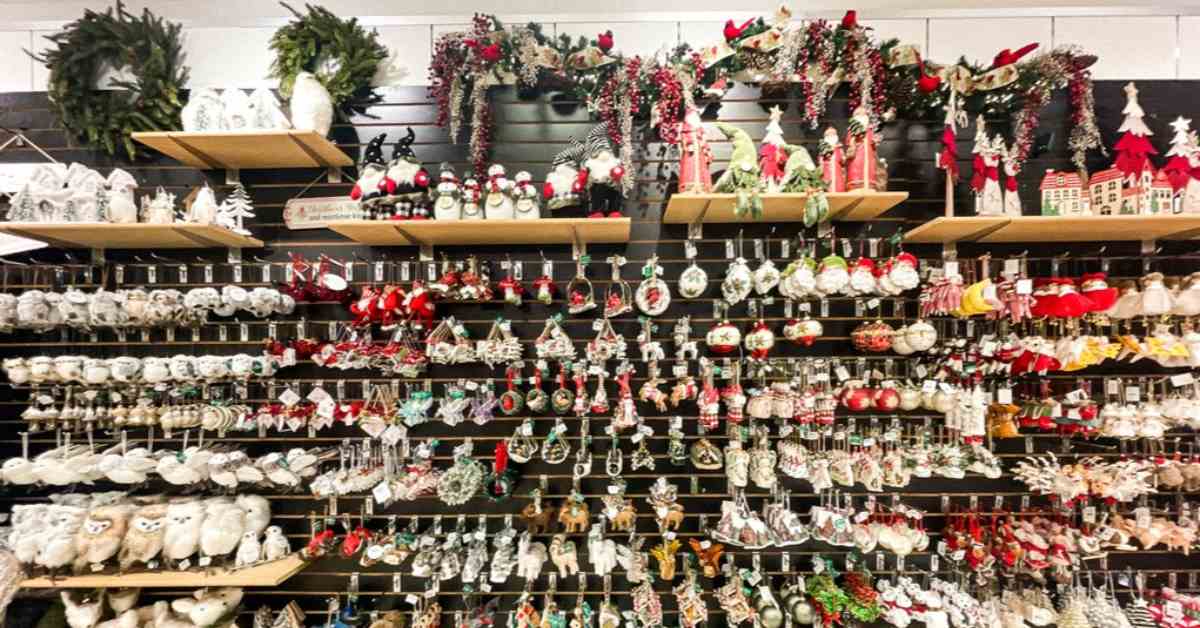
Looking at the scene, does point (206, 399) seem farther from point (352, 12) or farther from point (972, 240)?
point (972, 240)

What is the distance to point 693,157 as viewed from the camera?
2.34m

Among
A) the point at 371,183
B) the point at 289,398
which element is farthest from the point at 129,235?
the point at 371,183

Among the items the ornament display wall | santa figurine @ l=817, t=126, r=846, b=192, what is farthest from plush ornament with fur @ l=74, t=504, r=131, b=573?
santa figurine @ l=817, t=126, r=846, b=192

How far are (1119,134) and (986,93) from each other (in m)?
0.89

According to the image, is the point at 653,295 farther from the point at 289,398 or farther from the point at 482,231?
the point at 289,398

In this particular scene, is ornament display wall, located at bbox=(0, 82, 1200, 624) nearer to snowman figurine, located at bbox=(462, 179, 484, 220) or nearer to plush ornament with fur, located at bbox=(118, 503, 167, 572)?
snowman figurine, located at bbox=(462, 179, 484, 220)

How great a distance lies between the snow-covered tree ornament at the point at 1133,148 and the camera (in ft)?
7.77

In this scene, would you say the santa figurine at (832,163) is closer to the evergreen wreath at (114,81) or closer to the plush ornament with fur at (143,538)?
the evergreen wreath at (114,81)

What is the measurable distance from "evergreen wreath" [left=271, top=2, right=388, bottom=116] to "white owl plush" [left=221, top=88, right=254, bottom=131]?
22 cm

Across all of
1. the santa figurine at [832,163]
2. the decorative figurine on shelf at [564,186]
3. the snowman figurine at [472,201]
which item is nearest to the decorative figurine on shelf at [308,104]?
the snowman figurine at [472,201]

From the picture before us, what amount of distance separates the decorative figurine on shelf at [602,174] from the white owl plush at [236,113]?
1.78 metres

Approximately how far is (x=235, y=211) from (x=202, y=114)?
50 centimetres

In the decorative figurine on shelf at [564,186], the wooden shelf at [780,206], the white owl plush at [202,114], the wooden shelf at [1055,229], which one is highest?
the white owl plush at [202,114]

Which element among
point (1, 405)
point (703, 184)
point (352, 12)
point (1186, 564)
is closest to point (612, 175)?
point (703, 184)
